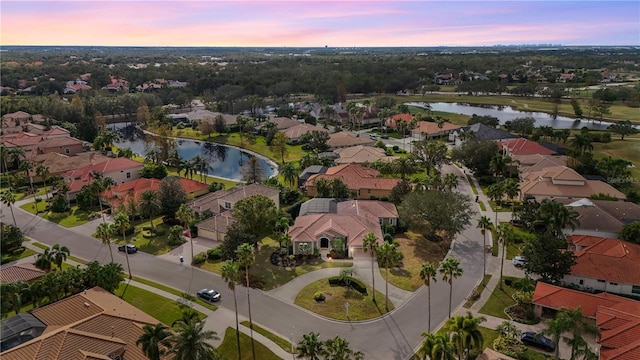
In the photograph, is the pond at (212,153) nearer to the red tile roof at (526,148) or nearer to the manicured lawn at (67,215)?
the manicured lawn at (67,215)

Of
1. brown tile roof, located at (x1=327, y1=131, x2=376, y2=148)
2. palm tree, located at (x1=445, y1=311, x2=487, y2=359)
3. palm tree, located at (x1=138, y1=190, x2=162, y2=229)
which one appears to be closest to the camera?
palm tree, located at (x1=445, y1=311, x2=487, y2=359)

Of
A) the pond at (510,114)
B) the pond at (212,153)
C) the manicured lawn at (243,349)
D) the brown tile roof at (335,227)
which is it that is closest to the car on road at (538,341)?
the brown tile roof at (335,227)

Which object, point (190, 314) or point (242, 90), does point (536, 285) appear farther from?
point (242, 90)

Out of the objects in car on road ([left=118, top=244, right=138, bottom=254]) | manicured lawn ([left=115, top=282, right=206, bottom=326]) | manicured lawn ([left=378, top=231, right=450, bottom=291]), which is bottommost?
manicured lawn ([left=115, top=282, right=206, bottom=326])

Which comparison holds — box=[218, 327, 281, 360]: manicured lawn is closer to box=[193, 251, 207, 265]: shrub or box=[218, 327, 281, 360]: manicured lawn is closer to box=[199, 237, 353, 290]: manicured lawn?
box=[199, 237, 353, 290]: manicured lawn

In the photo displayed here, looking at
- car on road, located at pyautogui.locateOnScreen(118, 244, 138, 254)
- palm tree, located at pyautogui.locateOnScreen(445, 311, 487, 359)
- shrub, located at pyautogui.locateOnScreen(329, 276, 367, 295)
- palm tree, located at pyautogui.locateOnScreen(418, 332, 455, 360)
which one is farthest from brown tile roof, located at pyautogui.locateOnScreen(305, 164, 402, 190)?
palm tree, located at pyautogui.locateOnScreen(418, 332, 455, 360)

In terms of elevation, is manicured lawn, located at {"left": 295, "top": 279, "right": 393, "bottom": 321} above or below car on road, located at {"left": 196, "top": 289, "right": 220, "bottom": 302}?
below
